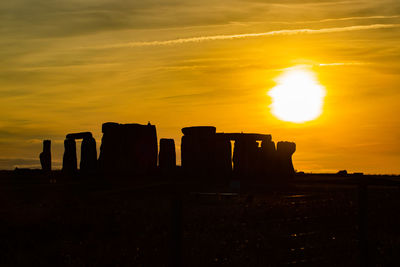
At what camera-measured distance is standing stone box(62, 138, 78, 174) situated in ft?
156

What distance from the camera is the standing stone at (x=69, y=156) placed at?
47406 millimetres

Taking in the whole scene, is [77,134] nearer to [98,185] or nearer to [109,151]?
[109,151]

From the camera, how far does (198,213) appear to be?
75.3 ft

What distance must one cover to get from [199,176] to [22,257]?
32.3 metres

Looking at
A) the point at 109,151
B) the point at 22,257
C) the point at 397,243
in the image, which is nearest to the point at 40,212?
the point at 22,257

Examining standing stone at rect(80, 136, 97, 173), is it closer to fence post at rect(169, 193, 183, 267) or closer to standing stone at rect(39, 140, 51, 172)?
standing stone at rect(39, 140, 51, 172)

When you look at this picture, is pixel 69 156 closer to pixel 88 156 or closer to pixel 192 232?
pixel 88 156

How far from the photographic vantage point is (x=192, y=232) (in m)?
17.3

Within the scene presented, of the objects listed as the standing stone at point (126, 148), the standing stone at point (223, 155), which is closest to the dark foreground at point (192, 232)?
the standing stone at point (126, 148)

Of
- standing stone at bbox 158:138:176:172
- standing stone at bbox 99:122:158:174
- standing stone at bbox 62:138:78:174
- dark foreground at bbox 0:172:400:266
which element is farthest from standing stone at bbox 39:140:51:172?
dark foreground at bbox 0:172:400:266

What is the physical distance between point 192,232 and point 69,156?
31708 millimetres

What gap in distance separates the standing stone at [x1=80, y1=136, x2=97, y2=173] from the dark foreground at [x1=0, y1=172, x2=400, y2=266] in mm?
18853

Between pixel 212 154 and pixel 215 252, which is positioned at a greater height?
pixel 212 154

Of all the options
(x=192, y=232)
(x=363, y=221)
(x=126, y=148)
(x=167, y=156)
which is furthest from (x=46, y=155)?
(x=363, y=221)
